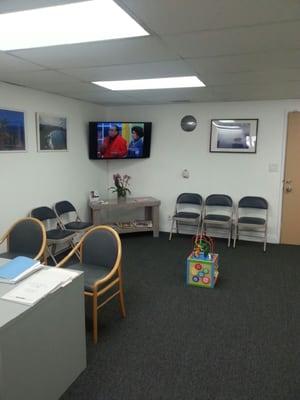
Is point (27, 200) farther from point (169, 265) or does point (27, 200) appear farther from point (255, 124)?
point (255, 124)

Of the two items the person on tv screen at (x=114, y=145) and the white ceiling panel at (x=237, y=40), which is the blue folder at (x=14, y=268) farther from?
the person on tv screen at (x=114, y=145)

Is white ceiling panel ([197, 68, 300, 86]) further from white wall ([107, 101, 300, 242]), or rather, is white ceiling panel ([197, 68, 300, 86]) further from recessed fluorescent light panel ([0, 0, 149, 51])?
white wall ([107, 101, 300, 242])

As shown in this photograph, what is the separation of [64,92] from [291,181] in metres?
3.65

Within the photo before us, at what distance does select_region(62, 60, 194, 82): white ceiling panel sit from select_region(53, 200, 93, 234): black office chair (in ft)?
6.44

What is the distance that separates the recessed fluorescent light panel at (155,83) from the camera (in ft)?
11.8

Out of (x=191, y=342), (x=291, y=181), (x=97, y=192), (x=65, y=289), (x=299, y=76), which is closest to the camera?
(x=65, y=289)

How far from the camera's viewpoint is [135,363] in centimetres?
238

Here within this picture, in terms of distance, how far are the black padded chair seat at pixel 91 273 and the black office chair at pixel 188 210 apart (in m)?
2.59

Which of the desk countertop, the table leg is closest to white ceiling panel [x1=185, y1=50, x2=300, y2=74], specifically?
the desk countertop

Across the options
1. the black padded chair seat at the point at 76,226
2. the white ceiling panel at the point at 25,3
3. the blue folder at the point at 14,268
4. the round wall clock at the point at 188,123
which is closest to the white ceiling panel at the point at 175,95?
the round wall clock at the point at 188,123

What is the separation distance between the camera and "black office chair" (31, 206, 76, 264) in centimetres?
407

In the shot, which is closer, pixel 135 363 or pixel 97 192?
pixel 135 363

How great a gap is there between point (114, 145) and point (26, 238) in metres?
2.68

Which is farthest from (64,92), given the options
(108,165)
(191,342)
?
(191,342)
